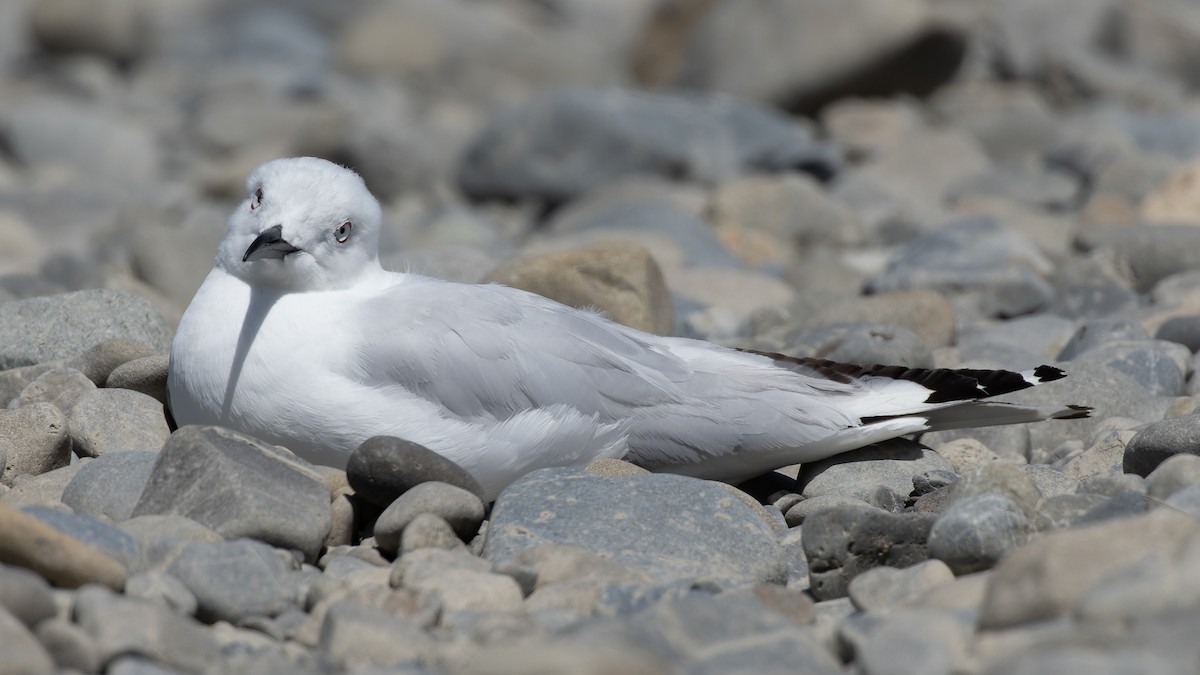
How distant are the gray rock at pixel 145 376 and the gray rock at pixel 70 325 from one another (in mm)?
460

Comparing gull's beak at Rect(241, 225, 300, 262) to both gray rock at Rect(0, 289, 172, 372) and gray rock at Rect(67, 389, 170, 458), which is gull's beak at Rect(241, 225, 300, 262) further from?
gray rock at Rect(0, 289, 172, 372)

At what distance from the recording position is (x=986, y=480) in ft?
13.7

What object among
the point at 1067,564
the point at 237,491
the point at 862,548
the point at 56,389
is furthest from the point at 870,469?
the point at 56,389

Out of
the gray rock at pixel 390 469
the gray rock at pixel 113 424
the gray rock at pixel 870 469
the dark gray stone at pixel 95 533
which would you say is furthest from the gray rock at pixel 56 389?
the gray rock at pixel 870 469

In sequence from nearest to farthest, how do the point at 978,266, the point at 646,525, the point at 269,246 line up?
the point at 646,525 → the point at 269,246 → the point at 978,266

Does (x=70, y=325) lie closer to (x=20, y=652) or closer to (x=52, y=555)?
(x=52, y=555)

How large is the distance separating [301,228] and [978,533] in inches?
96.3

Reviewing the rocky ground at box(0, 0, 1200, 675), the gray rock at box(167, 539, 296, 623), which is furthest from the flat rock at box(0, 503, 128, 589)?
the gray rock at box(167, 539, 296, 623)

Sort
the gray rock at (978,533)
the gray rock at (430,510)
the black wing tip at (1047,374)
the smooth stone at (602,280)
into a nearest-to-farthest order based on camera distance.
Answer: the gray rock at (978,533)
the gray rock at (430,510)
the black wing tip at (1047,374)
the smooth stone at (602,280)

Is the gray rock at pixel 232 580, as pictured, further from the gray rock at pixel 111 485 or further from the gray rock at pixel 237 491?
the gray rock at pixel 111 485

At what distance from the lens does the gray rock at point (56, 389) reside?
527 cm

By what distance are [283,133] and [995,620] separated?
13334 millimetres

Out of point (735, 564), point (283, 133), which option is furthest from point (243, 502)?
point (283, 133)

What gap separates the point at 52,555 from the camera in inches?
141
